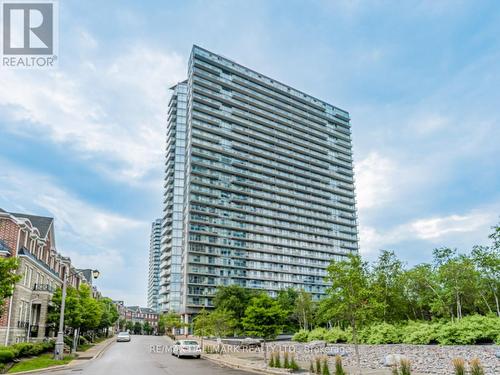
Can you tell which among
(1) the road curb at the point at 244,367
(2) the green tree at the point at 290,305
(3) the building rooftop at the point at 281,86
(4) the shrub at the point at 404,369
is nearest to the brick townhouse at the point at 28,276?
(1) the road curb at the point at 244,367

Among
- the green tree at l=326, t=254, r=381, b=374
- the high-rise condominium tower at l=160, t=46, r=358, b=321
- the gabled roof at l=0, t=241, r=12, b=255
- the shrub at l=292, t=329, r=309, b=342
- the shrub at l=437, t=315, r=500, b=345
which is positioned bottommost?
the shrub at l=292, t=329, r=309, b=342

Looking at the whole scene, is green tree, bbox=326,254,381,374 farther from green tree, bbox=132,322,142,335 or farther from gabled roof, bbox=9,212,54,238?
green tree, bbox=132,322,142,335

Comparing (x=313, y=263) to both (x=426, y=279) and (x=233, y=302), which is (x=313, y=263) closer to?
(x=233, y=302)

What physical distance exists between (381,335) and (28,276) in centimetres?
3088

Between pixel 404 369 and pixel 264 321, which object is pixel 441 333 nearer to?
pixel 264 321

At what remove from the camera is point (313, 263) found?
4496 inches

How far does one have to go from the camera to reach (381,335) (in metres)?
35.3

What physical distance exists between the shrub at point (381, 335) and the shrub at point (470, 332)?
16.3 feet

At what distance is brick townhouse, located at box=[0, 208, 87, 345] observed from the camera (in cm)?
3019

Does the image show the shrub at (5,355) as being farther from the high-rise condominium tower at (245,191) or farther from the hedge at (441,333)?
the high-rise condominium tower at (245,191)

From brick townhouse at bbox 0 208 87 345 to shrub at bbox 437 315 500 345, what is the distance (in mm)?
30207

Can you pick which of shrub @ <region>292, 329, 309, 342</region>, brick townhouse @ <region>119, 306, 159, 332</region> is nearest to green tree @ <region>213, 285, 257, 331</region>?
shrub @ <region>292, 329, 309, 342</region>

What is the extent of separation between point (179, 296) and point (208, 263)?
16234mm

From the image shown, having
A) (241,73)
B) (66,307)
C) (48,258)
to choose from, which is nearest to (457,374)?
(66,307)
